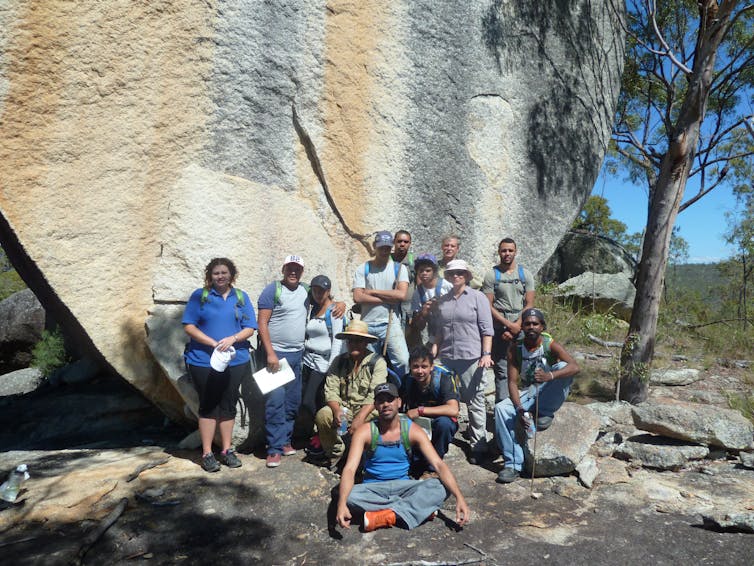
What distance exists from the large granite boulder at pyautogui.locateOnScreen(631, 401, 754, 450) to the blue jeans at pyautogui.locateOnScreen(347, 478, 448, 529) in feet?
7.64

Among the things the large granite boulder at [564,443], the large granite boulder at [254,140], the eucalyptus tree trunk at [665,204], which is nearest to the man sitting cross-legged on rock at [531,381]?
the large granite boulder at [564,443]

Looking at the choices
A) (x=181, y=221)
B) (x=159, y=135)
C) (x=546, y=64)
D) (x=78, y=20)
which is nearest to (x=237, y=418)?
(x=181, y=221)

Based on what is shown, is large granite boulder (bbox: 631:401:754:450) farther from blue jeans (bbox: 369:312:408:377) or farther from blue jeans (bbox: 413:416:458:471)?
blue jeans (bbox: 369:312:408:377)

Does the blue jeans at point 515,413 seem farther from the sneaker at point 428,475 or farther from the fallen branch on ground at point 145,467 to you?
the fallen branch on ground at point 145,467

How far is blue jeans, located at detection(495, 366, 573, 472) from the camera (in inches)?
180

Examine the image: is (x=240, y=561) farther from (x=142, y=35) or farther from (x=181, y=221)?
(x=142, y=35)

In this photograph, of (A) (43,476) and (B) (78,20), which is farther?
(B) (78,20)

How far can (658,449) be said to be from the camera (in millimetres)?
4805

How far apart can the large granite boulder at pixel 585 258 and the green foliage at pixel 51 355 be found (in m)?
10.1

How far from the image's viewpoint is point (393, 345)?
16.2 feet

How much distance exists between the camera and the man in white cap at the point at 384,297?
16.1 feet

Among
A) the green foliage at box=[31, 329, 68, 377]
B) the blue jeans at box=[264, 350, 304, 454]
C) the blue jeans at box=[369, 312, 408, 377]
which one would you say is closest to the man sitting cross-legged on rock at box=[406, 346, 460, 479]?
the blue jeans at box=[369, 312, 408, 377]

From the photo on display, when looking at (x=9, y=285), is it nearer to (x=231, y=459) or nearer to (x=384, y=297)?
(x=231, y=459)

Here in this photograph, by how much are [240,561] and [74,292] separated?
110 inches
